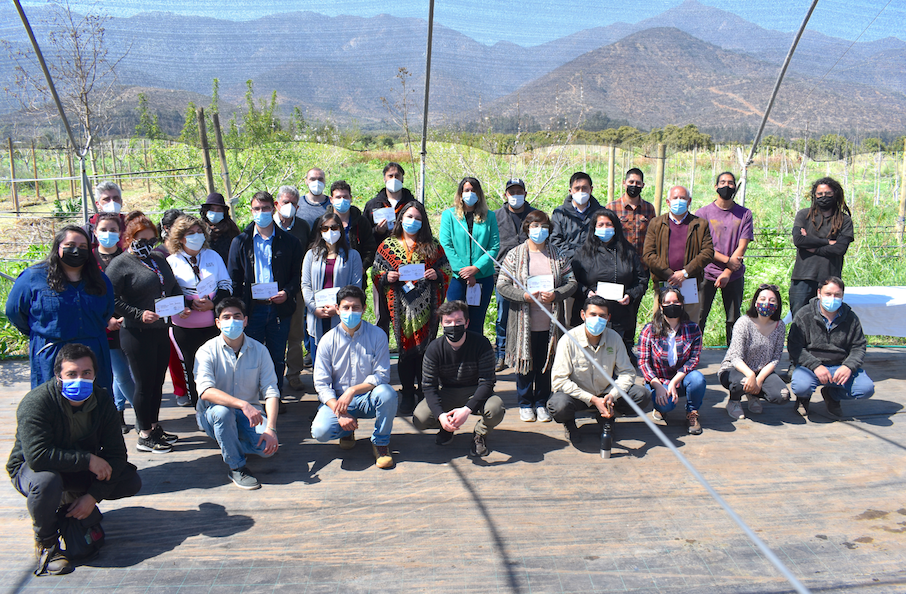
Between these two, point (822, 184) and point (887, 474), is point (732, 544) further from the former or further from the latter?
point (822, 184)

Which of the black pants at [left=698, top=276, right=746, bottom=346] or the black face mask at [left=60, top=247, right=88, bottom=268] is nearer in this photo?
the black face mask at [left=60, top=247, right=88, bottom=268]

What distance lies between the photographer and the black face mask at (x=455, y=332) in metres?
3.72

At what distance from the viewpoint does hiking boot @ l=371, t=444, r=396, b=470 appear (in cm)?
355

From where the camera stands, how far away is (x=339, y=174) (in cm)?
1598

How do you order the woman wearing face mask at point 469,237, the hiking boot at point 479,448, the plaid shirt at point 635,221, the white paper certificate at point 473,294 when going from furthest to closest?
the plaid shirt at point 635,221 → the white paper certificate at point 473,294 → the woman wearing face mask at point 469,237 → the hiking boot at point 479,448

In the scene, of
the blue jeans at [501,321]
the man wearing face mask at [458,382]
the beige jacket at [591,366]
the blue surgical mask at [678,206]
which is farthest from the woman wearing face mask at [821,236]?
the man wearing face mask at [458,382]

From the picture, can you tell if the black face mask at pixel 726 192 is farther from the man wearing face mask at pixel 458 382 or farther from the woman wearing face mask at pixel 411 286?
the man wearing face mask at pixel 458 382

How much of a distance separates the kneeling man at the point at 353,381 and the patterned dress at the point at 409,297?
18.4 inches

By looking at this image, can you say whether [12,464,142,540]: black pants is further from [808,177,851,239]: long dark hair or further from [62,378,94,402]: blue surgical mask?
[808,177,851,239]: long dark hair

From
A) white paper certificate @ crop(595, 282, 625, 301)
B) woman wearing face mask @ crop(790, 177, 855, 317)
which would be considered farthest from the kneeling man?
woman wearing face mask @ crop(790, 177, 855, 317)

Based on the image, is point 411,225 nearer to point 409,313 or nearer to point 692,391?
point 409,313

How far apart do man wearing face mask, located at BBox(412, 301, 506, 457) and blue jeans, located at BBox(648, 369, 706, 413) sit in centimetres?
119

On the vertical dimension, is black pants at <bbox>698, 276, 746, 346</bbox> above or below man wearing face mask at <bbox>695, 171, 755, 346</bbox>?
below

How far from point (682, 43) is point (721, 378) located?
192 inches
